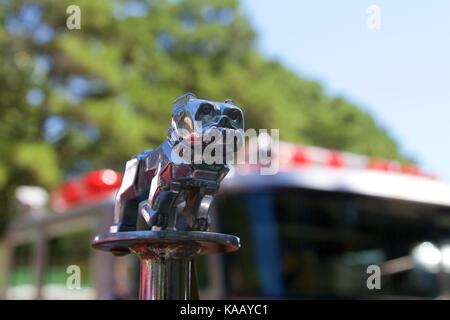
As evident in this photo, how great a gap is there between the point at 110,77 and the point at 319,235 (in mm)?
8419

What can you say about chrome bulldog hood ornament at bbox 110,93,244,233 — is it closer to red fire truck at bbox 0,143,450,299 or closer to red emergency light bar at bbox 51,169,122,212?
red fire truck at bbox 0,143,450,299

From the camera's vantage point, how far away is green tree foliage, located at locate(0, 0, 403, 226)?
1165 centimetres

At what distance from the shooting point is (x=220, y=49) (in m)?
17.0

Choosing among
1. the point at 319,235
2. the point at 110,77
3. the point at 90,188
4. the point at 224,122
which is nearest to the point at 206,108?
the point at 224,122

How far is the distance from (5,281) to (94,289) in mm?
3070

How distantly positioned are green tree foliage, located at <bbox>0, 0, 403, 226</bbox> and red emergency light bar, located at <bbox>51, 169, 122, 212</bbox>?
4693 mm

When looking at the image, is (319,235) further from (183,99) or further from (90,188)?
(183,99)

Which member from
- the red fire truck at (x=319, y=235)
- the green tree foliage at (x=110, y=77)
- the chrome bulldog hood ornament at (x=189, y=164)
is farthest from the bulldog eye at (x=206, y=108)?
the green tree foliage at (x=110, y=77)

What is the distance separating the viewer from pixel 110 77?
503 inches

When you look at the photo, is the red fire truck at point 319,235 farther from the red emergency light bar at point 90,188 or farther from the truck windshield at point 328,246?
the red emergency light bar at point 90,188

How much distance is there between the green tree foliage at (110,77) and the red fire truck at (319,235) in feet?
20.8

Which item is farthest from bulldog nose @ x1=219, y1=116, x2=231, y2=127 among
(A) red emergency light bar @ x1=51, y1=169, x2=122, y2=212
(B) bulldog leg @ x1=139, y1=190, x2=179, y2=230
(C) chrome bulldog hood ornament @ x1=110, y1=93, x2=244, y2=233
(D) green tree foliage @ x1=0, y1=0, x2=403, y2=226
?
(D) green tree foliage @ x1=0, y1=0, x2=403, y2=226

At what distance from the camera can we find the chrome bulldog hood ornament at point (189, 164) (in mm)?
1144
